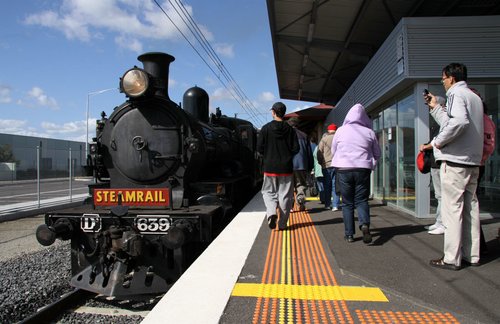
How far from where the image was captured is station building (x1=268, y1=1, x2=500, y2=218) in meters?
6.56

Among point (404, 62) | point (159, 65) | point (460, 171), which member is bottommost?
point (460, 171)

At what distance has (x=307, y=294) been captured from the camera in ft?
9.96

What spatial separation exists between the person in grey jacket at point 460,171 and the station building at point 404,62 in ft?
10.1

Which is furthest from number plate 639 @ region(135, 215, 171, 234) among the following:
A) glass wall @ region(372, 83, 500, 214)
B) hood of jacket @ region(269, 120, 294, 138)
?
glass wall @ region(372, 83, 500, 214)

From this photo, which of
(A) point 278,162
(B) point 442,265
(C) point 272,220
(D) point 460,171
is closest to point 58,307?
(C) point 272,220

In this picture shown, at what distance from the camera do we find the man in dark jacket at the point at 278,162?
5.38 meters

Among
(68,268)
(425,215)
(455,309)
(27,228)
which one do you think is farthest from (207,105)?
(455,309)

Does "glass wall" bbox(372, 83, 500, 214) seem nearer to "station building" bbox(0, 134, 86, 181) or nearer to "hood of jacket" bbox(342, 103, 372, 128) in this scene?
"hood of jacket" bbox(342, 103, 372, 128)

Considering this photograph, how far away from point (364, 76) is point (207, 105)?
435 cm

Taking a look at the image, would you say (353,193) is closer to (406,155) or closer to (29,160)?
(406,155)

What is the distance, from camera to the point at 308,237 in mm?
5137

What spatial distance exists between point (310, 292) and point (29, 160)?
3245 cm

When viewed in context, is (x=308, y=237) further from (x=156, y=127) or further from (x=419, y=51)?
(x=419, y=51)

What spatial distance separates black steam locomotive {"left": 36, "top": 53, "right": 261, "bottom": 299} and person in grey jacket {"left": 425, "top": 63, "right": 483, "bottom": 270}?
270cm
